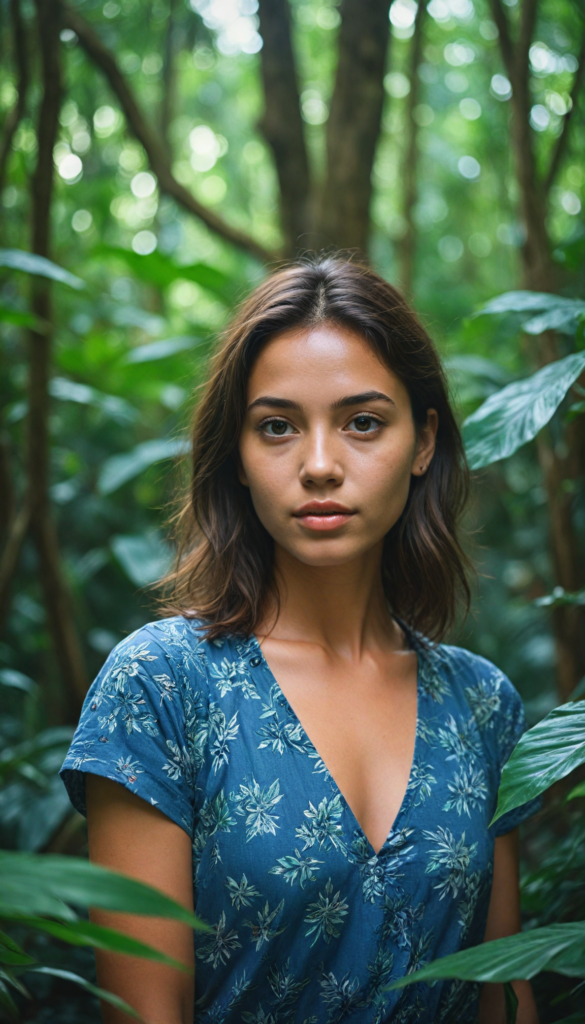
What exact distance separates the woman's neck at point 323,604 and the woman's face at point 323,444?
0.10 m

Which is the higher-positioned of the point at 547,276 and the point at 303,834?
the point at 547,276

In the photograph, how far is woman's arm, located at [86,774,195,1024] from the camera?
0.89m

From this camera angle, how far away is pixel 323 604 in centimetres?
117

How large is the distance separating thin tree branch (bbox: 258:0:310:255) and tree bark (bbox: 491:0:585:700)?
766mm

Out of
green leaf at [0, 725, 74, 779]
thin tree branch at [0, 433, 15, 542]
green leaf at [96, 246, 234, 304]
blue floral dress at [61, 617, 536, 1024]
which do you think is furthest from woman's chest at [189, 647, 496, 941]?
green leaf at [96, 246, 234, 304]

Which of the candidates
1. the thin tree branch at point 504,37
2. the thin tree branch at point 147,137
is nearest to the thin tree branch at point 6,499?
the thin tree branch at point 147,137

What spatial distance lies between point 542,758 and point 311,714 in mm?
309

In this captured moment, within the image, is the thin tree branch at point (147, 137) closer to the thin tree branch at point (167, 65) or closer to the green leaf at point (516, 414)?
the thin tree branch at point (167, 65)

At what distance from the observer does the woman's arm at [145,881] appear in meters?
0.89

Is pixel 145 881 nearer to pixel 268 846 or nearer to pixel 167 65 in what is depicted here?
pixel 268 846

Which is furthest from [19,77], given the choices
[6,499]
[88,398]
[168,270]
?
[168,270]

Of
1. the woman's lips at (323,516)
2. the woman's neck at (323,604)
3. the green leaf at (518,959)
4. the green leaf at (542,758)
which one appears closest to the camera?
the green leaf at (518,959)

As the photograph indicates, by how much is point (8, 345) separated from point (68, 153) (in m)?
0.80

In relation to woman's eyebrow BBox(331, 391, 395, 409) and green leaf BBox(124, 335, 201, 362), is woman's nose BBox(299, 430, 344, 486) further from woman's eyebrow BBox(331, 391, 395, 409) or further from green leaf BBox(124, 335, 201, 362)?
green leaf BBox(124, 335, 201, 362)
